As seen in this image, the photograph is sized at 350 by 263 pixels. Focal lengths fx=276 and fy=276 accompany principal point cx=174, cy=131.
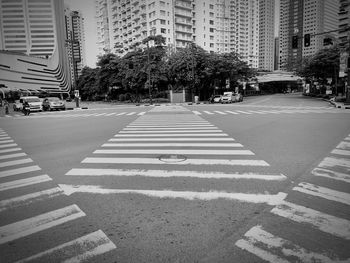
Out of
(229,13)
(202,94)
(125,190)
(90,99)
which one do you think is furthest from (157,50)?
(229,13)

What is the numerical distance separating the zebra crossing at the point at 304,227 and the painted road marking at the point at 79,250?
163 cm

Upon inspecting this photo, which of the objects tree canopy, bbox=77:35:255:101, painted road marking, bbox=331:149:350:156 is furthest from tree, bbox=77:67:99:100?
painted road marking, bbox=331:149:350:156

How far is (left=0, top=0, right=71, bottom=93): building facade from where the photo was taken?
4382 inches

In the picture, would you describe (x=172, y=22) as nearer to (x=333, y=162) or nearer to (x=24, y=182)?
(x=333, y=162)

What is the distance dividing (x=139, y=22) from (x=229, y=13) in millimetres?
52688

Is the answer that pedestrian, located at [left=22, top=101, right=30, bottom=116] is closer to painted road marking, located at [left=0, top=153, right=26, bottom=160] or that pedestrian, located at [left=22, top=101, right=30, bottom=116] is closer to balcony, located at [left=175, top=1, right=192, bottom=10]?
painted road marking, located at [left=0, top=153, right=26, bottom=160]

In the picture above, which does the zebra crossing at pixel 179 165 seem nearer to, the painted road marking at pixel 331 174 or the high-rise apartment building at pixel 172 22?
the painted road marking at pixel 331 174

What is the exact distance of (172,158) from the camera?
726 centimetres

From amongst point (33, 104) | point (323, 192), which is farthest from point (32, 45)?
point (323, 192)

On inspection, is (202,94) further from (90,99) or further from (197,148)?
(197,148)

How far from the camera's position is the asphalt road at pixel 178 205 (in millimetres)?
3209

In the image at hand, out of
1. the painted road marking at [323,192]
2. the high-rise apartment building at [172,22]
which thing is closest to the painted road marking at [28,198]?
the painted road marking at [323,192]

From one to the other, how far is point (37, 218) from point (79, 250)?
123cm

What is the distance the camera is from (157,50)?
160ft
